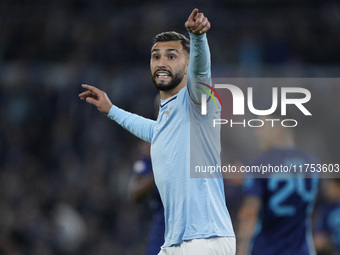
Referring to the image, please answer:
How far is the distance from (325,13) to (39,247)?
297 inches

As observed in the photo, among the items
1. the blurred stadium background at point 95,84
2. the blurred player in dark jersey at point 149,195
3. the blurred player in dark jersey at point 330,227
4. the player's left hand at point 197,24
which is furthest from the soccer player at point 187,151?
the blurred stadium background at point 95,84

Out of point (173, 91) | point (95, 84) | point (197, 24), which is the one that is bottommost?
point (173, 91)

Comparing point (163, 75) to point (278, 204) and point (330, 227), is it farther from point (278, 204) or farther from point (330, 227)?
point (330, 227)

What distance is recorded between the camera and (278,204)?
4.95 m

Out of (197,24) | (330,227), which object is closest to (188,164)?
(197,24)

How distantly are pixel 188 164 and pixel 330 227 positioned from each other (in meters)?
3.40

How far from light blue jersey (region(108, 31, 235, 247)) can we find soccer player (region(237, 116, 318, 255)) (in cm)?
153

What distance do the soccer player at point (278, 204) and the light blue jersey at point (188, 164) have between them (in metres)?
1.53

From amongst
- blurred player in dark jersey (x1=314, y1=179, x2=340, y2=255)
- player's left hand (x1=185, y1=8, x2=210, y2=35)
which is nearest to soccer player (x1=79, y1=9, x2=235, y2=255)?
player's left hand (x1=185, y1=8, x2=210, y2=35)

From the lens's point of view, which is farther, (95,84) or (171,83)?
(95,84)

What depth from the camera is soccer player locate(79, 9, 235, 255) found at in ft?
10.8

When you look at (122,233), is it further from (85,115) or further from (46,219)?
(85,115)

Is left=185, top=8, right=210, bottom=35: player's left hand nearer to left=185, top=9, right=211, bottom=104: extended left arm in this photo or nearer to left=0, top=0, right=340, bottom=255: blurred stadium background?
left=185, top=9, right=211, bottom=104: extended left arm

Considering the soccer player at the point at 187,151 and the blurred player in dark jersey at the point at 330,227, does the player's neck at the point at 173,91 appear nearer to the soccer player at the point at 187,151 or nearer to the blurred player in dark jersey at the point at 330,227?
the soccer player at the point at 187,151
